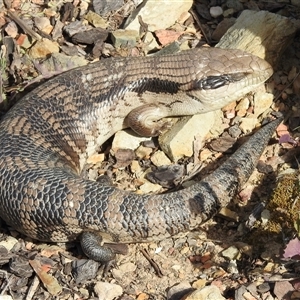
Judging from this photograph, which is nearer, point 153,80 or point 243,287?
point 243,287

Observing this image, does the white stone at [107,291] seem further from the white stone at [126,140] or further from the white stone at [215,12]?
the white stone at [215,12]

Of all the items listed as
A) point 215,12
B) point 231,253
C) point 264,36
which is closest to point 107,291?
point 231,253

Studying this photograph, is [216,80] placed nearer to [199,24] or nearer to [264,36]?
[264,36]

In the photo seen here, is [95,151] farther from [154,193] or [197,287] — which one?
[197,287]

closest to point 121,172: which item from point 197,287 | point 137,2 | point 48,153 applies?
point 48,153

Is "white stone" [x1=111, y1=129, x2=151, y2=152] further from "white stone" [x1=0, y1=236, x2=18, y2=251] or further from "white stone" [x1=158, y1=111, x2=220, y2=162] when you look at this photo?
"white stone" [x1=0, y1=236, x2=18, y2=251]

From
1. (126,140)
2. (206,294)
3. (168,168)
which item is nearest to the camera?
(206,294)
